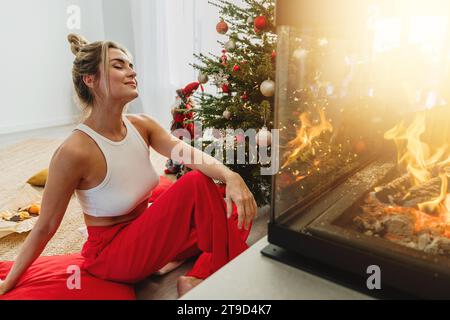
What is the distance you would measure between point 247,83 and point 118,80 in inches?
27.0

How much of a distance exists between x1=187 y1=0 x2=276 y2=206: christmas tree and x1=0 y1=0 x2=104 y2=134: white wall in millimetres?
2863

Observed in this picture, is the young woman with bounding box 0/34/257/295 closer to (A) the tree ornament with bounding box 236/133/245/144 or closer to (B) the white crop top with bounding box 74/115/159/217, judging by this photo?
(B) the white crop top with bounding box 74/115/159/217

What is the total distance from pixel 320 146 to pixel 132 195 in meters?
0.64

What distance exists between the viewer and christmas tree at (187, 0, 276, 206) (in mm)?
1646

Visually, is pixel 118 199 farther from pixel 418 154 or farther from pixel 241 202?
pixel 418 154

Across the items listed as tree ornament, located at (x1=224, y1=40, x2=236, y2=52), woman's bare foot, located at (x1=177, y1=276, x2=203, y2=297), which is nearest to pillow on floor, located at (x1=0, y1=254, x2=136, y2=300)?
woman's bare foot, located at (x1=177, y1=276, x2=203, y2=297)

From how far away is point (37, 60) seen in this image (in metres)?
4.05

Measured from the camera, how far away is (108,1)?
14.2 ft

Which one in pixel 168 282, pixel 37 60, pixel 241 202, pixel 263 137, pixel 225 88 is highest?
pixel 37 60

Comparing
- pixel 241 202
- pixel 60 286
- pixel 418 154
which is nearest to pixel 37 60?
pixel 60 286

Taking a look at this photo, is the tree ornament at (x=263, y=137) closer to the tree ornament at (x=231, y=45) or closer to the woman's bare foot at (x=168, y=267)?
the tree ornament at (x=231, y=45)

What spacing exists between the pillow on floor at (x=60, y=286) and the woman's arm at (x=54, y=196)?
0.26ft

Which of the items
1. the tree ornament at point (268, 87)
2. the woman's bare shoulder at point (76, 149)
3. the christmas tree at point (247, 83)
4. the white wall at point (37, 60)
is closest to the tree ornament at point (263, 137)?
the christmas tree at point (247, 83)

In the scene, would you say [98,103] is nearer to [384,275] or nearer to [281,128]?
[281,128]
